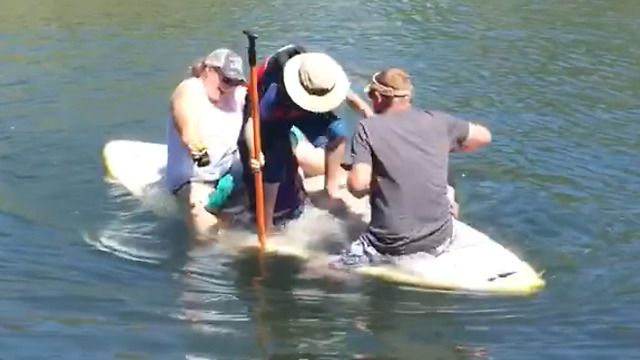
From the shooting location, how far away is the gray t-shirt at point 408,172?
23.9ft

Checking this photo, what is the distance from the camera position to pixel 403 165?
7367 millimetres

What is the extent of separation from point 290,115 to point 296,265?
1.18 meters

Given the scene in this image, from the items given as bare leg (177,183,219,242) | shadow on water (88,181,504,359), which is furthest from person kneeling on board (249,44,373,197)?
shadow on water (88,181,504,359)

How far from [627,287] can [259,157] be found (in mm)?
2916

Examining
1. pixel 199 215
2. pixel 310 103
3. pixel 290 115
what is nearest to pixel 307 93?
pixel 310 103

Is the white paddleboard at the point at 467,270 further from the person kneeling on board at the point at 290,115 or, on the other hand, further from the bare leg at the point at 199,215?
the bare leg at the point at 199,215

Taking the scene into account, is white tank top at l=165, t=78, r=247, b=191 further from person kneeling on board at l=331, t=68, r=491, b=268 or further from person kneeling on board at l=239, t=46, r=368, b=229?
person kneeling on board at l=331, t=68, r=491, b=268

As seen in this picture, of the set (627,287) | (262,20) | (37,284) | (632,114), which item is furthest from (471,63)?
(37,284)

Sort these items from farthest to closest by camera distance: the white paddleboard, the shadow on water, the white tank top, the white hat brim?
the white tank top < the white hat brim < the white paddleboard < the shadow on water

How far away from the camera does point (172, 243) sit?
9102mm

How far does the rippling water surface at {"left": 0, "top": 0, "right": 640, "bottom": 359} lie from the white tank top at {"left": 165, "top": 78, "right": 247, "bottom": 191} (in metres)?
0.55

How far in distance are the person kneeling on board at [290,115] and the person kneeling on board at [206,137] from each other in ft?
1.11

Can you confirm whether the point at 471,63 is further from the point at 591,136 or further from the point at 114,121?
the point at 114,121

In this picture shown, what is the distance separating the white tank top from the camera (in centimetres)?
931
